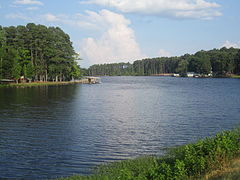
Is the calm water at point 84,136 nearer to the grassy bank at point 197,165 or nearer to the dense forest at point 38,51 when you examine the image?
the grassy bank at point 197,165

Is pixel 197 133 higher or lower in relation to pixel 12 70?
lower

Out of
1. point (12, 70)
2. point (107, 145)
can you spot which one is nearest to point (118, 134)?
point (107, 145)

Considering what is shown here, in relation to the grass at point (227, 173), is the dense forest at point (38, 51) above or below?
above

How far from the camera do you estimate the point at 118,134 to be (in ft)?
80.9

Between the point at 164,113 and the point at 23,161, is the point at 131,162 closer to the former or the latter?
the point at 23,161

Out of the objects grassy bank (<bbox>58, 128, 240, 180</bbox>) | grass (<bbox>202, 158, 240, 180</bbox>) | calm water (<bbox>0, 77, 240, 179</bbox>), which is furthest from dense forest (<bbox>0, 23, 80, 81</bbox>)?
grass (<bbox>202, 158, 240, 180</bbox>)

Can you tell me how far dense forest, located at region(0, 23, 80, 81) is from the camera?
299ft

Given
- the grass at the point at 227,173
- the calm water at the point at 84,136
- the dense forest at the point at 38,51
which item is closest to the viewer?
the grass at the point at 227,173

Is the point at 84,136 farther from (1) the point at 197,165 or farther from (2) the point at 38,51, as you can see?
(2) the point at 38,51

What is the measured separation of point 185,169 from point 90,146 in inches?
390

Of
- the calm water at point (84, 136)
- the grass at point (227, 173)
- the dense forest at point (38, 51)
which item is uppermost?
the dense forest at point (38, 51)

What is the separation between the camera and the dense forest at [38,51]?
9119cm

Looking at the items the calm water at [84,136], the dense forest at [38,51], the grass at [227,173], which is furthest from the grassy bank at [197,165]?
the dense forest at [38,51]

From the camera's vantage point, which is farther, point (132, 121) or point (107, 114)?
point (107, 114)
